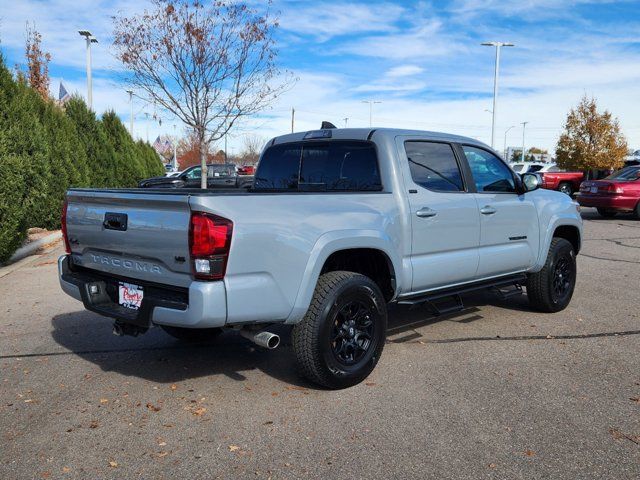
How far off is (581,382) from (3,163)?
344 inches

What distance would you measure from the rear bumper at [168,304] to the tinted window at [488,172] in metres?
3.02

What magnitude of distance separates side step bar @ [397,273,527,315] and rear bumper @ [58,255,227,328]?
1.78 m

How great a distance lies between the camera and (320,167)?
513 centimetres

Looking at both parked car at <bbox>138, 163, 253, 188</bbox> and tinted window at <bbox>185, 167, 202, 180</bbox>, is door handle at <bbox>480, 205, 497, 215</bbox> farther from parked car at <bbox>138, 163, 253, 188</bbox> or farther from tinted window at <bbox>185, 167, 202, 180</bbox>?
tinted window at <bbox>185, 167, 202, 180</bbox>

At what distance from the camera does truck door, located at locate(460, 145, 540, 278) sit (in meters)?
5.43

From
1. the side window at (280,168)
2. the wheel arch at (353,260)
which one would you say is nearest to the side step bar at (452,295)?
the wheel arch at (353,260)

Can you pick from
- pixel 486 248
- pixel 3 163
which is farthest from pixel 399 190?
pixel 3 163

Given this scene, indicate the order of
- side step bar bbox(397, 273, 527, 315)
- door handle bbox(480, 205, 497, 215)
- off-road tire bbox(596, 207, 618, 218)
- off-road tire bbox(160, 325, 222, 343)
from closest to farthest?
side step bar bbox(397, 273, 527, 315), off-road tire bbox(160, 325, 222, 343), door handle bbox(480, 205, 497, 215), off-road tire bbox(596, 207, 618, 218)

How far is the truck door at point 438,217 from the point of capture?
475cm

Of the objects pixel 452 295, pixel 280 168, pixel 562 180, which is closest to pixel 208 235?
pixel 280 168

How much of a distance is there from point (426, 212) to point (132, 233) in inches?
91.7

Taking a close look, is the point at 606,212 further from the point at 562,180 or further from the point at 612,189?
the point at 562,180

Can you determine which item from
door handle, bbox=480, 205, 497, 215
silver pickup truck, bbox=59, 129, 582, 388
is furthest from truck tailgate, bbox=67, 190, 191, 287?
door handle, bbox=480, 205, 497, 215

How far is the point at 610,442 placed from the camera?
134 inches
